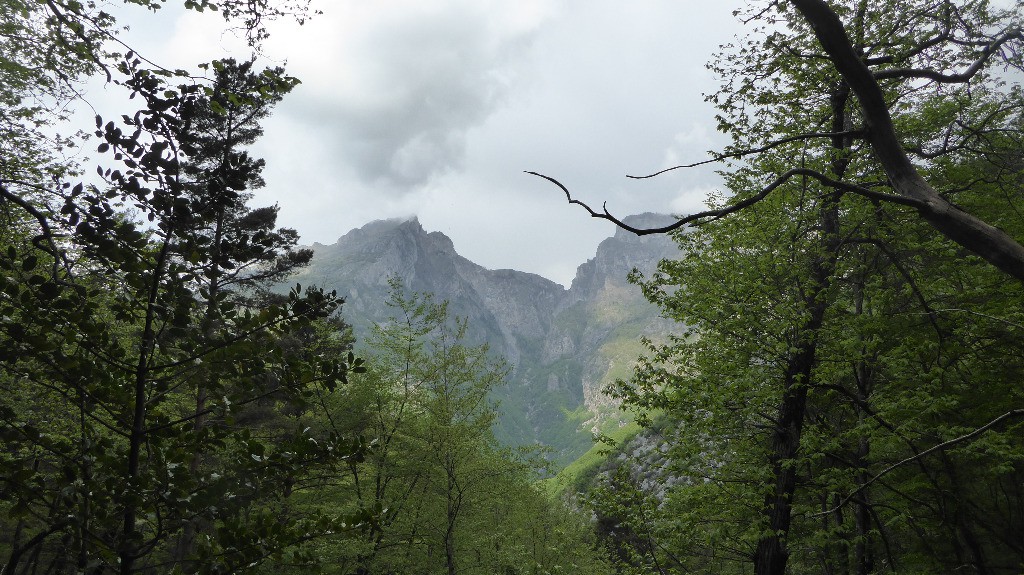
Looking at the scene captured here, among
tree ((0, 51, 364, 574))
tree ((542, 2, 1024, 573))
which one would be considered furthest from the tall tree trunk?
tree ((0, 51, 364, 574))

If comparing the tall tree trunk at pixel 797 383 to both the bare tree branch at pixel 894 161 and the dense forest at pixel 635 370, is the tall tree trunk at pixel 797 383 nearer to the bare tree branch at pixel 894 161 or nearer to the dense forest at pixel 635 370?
the dense forest at pixel 635 370

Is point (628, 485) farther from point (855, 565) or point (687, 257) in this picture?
point (855, 565)

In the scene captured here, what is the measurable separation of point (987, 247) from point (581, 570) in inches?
787

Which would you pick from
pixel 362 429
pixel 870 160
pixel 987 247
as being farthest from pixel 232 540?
pixel 362 429

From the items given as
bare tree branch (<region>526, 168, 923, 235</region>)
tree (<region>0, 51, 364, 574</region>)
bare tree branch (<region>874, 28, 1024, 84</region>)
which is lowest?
tree (<region>0, 51, 364, 574</region>)

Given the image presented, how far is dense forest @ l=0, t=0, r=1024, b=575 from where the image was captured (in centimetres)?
244

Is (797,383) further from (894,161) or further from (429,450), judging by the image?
(429,450)

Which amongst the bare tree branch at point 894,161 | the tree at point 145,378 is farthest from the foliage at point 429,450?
the bare tree branch at point 894,161

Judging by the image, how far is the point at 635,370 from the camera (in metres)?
9.92

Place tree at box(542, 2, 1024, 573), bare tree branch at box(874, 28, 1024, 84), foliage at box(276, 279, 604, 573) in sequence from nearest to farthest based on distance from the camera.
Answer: bare tree branch at box(874, 28, 1024, 84) < tree at box(542, 2, 1024, 573) < foliage at box(276, 279, 604, 573)

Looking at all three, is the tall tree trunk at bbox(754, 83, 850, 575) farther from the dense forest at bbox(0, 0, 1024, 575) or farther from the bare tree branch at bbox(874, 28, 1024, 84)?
the bare tree branch at bbox(874, 28, 1024, 84)

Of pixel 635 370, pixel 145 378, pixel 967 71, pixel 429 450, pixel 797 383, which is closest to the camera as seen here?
pixel 145 378

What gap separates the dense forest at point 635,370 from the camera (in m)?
2.44

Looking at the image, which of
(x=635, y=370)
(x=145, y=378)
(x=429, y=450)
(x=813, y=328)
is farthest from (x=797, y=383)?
(x=429, y=450)
